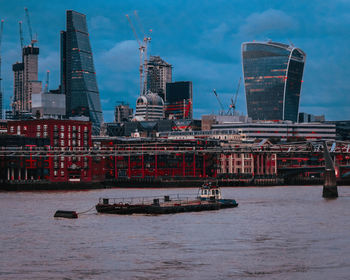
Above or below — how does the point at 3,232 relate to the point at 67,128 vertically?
below

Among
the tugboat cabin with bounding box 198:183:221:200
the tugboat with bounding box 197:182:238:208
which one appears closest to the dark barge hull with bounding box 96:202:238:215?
the tugboat with bounding box 197:182:238:208

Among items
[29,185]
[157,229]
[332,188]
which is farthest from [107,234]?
[29,185]

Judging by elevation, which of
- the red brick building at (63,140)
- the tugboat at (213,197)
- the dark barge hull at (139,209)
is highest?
the red brick building at (63,140)

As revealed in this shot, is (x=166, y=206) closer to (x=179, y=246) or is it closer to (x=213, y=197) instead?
(x=213, y=197)

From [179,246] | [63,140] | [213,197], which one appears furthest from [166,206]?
[63,140]

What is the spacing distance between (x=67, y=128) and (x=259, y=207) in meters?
100

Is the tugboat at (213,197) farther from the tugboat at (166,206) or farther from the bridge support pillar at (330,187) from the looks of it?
the bridge support pillar at (330,187)

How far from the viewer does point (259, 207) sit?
94.8m

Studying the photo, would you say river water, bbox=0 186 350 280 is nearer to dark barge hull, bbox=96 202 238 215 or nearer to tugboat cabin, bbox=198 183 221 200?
dark barge hull, bbox=96 202 238 215

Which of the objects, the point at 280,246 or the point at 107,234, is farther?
the point at 107,234

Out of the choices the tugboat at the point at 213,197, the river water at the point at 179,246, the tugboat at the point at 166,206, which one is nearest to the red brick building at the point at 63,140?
the tugboat at the point at 213,197

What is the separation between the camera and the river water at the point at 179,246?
4659 cm

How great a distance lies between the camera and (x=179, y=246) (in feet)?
187

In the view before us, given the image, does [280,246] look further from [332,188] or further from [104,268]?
[332,188]
